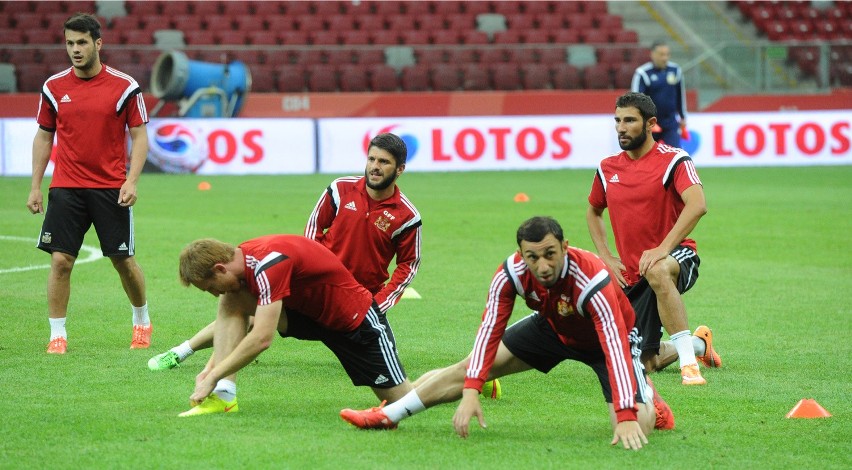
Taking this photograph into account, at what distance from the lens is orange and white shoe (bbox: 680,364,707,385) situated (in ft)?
23.3

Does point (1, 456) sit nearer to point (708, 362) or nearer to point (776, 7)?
point (708, 362)

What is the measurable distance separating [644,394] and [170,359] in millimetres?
2995

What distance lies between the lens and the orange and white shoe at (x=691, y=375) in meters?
7.11

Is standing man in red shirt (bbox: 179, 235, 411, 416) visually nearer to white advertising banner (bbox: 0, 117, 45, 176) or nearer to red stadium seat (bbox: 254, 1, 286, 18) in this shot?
white advertising banner (bbox: 0, 117, 45, 176)

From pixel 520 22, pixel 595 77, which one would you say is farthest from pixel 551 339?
pixel 520 22

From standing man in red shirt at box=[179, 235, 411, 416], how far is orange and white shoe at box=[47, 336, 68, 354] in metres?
2.02

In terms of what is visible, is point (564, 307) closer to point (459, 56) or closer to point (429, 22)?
point (459, 56)

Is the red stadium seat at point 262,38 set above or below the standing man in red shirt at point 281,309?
above

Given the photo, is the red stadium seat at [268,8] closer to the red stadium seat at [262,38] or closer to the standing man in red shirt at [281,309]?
the red stadium seat at [262,38]

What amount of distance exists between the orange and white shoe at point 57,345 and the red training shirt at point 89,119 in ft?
3.20

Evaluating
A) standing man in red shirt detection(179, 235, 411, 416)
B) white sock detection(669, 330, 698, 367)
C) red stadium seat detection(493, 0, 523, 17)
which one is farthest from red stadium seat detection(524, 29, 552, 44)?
standing man in red shirt detection(179, 235, 411, 416)

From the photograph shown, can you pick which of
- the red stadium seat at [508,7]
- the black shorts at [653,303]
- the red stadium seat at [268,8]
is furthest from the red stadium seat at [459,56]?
the black shorts at [653,303]

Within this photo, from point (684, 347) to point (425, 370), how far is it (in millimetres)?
1531

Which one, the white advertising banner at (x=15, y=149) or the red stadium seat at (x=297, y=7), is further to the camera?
the red stadium seat at (x=297, y=7)
